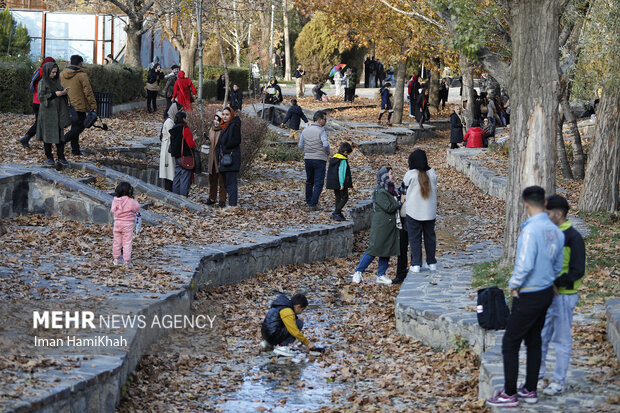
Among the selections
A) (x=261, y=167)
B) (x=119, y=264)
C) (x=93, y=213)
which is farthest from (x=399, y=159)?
(x=119, y=264)

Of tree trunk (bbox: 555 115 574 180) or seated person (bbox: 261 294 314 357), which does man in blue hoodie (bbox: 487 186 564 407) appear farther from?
tree trunk (bbox: 555 115 574 180)

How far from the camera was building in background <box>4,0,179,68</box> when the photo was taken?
37.6 metres

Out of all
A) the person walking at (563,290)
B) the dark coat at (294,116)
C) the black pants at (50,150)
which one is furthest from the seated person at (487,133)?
the person walking at (563,290)

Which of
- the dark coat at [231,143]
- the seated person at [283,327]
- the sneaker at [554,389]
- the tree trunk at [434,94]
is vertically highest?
the tree trunk at [434,94]

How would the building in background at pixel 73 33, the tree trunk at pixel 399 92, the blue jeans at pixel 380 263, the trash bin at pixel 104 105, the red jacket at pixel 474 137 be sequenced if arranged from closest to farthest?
the blue jeans at pixel 380 263 < the trash bin at pixel 104 105 < the red jacket at pixel 474 137 < the tree trunk at pixel 399 92 < the building in background at pixel 73 33

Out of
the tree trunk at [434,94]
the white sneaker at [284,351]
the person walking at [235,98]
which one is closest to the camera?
the white sneaker at [284,351]

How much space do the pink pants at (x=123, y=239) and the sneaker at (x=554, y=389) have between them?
18.2 ft

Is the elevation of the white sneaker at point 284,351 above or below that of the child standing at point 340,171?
below

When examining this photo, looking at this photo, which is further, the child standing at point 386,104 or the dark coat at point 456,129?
the child standing at point 386,104

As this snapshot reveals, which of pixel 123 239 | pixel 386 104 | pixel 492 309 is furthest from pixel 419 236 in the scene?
pixel 386 104

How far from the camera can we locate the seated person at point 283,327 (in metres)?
9.57

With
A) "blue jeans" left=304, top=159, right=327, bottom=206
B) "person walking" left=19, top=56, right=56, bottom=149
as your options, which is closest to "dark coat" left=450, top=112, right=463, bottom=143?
"blue jeans" left=304, top=159, right=327, bottom=206

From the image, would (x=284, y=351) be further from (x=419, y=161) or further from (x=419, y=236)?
(x=419, y=161)

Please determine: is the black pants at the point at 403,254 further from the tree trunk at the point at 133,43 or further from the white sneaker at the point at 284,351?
the tree trunk at the point at 133,43
